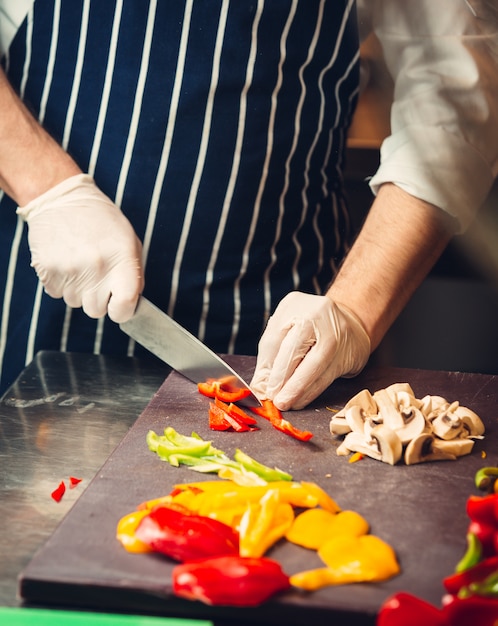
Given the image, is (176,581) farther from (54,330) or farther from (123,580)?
(54,330)

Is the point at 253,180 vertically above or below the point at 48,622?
above

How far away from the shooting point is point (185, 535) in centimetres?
111

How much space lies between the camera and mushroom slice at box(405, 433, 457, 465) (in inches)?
56.8

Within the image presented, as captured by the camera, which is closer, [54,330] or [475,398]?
[475,398]

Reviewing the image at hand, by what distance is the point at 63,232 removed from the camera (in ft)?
6.24

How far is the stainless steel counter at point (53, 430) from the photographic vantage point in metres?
1.29

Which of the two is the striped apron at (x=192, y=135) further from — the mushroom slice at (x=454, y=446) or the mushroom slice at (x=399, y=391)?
Result: the mushroom slice at (x=454, y=446)

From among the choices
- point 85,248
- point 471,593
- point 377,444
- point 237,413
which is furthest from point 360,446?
point 85,248

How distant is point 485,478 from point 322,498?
29 centimetres

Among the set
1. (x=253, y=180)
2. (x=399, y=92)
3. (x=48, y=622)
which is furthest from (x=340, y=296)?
(x=48, y=622)

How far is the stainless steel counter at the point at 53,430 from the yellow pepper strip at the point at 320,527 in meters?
0.39

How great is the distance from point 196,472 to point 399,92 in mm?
1231

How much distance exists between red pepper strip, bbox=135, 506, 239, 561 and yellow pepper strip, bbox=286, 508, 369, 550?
0.30ft

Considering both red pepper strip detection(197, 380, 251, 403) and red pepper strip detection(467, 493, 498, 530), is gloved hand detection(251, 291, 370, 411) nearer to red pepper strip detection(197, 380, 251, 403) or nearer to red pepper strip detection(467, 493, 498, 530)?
red pepper strip detection(197, 380, 251, 403)
